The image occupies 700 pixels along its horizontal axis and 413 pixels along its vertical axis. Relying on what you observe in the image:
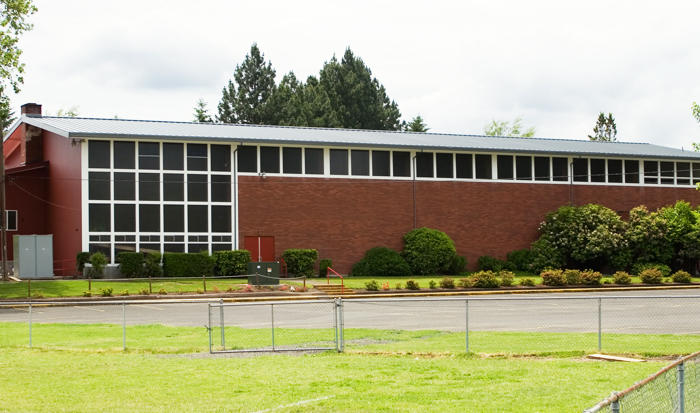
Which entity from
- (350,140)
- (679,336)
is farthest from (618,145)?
(679,336)

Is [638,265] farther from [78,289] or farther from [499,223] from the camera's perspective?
[78,289]

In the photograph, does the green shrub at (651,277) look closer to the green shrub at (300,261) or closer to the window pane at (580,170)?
the window pane at (580,170)

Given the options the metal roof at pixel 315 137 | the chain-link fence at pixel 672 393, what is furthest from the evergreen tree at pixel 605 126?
the chain-link fence at pixel 672 393

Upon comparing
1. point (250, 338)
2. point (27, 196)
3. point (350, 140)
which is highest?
point (350, 140)

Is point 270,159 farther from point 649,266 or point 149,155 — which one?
point 649,266

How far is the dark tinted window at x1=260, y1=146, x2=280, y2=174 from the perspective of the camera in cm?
4644

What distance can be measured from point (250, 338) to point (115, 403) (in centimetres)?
845

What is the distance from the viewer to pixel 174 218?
145 feet

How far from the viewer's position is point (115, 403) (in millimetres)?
11625

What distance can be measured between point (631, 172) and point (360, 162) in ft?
64.8

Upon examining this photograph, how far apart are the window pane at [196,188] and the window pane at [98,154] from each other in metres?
4.48

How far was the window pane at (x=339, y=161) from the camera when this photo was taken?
157 feet

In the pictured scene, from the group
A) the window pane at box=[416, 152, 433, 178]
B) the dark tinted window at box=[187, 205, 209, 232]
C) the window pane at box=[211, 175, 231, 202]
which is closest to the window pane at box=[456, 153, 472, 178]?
the window pane at box=[416, 152, 433, 178]

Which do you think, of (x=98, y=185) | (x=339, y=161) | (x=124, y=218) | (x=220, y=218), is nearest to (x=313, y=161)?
(x=339, y=161)
